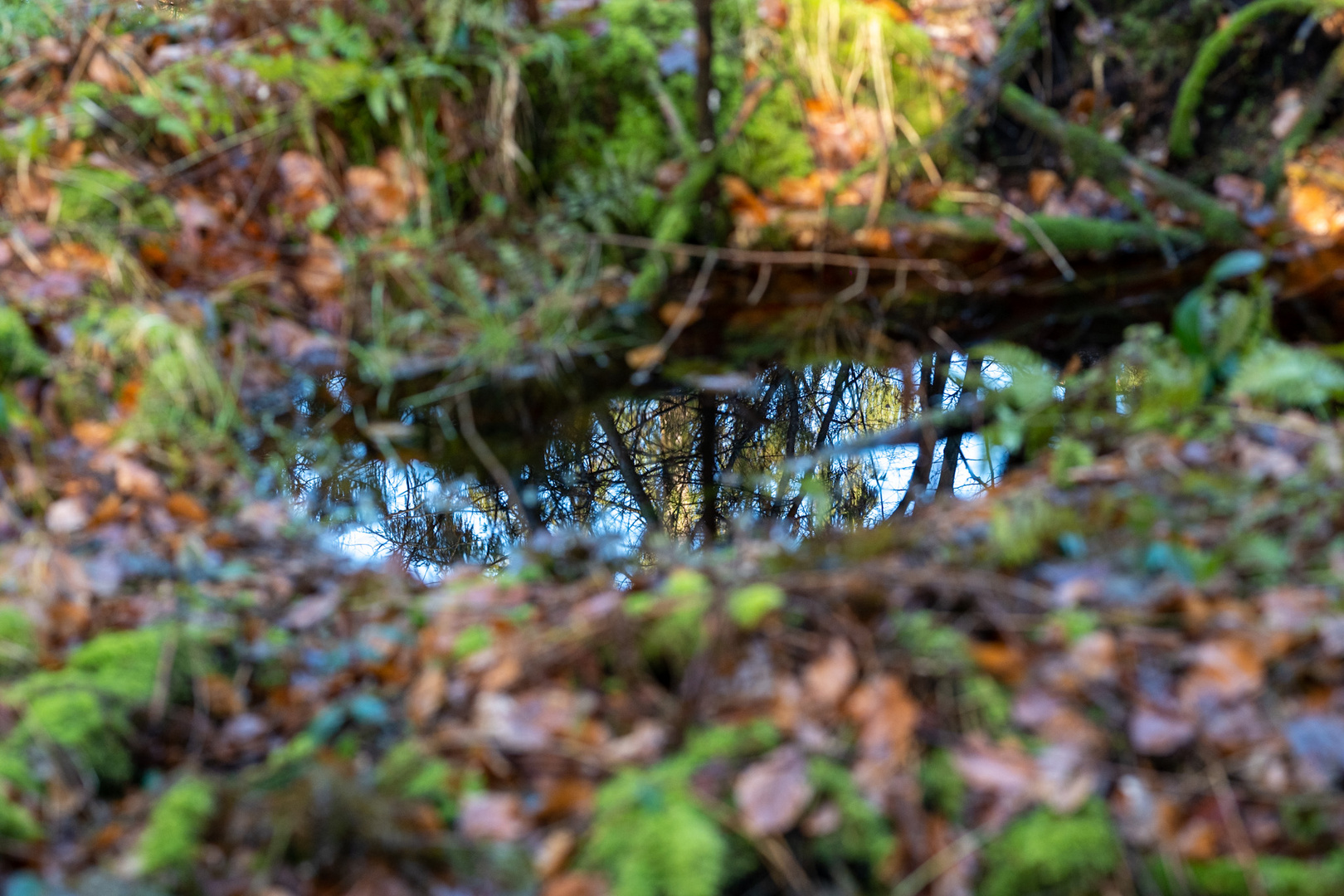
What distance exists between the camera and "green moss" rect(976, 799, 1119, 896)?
1.72 metres

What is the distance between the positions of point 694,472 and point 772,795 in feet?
12.6

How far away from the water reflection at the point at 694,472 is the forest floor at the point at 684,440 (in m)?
0.05

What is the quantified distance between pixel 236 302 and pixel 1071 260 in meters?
3.66

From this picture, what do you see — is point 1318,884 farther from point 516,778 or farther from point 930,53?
point 930,53

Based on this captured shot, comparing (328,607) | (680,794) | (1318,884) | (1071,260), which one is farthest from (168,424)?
(1071,260)

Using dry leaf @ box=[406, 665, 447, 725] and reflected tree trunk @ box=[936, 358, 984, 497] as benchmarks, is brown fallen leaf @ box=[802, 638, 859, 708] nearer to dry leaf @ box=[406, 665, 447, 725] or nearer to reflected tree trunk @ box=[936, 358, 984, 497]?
dry leaf @ box=[406, 665, 447, 725]

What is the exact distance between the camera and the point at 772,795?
1840mm

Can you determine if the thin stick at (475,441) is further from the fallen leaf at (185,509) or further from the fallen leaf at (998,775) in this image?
the fallen leaf at (998,775)

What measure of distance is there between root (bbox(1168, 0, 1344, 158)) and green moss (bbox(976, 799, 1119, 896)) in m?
3.61

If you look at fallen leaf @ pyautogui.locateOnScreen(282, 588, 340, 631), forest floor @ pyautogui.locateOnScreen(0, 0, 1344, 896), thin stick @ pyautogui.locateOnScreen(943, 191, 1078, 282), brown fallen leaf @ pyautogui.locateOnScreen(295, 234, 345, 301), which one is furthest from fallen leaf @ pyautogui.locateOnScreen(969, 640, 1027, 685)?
brown fallen leaf @ pyautogui.locateOnScreen(295, 234, 345, 301)

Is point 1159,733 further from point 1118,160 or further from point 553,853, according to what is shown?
point 1118,160

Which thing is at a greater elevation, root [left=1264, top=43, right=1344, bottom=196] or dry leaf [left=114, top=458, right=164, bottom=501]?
root [left=1264, top=43, right=1344, bottom=196]

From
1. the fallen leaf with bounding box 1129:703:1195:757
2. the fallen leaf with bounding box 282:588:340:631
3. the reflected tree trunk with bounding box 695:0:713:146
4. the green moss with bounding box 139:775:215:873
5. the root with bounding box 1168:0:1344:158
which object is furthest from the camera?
the root with bounding box 1168:0:1344:158

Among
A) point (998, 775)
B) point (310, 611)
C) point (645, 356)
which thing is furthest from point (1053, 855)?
point (645, 356)
